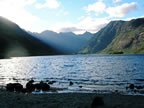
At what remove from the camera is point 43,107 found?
1942 cm

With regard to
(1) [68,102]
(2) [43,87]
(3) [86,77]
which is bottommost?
(3) [86,77]

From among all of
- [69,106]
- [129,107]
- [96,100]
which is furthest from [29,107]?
[129,107]

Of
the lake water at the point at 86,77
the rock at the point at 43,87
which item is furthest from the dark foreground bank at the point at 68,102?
the rock at the point at 43,87

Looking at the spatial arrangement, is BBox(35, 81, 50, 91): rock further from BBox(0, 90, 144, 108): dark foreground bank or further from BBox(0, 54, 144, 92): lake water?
BBox(0, 90, 144, 108): dark foreground bank

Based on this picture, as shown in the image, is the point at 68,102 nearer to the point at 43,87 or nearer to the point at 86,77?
the point at 43,87

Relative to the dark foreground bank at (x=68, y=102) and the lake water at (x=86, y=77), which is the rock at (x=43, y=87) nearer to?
the lake water at (x=86, y=77)

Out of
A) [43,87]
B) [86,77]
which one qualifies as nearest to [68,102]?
[43,87]

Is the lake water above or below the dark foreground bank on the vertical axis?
below

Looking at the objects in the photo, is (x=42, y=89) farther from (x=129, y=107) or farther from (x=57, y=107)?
(x=129, y=107)

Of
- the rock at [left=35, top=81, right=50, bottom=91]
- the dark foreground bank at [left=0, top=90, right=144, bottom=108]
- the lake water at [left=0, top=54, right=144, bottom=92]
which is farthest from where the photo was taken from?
the lake water at [left=0, top=54, right=144, bottom=92]

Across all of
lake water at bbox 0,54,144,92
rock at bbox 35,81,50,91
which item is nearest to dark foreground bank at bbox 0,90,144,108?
lake water at bbox 0,54,144,92

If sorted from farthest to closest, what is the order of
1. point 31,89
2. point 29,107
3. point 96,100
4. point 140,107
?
point 31,89 < point 29,107 < point 96,100 < point 140,107

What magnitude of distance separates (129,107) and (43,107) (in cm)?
975

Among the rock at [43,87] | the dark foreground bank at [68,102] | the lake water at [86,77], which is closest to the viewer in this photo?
the dark foreground bank at [68,102]
